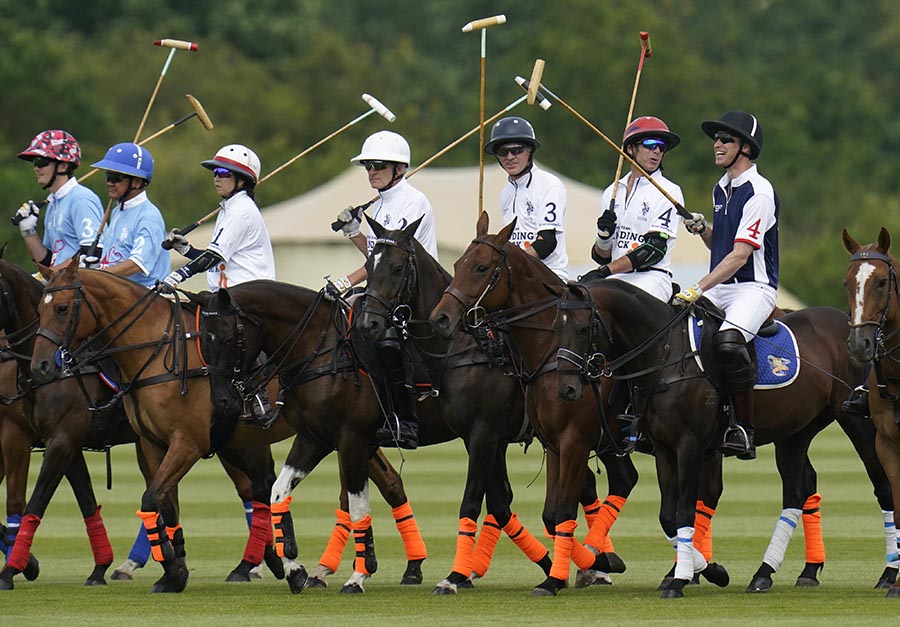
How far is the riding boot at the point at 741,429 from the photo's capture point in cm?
1186

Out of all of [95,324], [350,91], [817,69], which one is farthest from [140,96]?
[95,324]

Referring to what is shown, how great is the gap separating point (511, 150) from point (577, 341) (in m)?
1.98

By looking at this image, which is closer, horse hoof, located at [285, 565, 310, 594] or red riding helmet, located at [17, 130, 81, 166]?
horse hoof, located at [285, 565, 310, 594]

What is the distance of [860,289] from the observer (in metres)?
10.9

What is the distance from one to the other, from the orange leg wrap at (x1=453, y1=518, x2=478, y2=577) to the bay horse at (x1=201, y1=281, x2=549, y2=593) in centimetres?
30

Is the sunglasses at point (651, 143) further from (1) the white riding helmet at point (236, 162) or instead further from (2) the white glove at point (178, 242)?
(2) the white glove at point (178, 242)

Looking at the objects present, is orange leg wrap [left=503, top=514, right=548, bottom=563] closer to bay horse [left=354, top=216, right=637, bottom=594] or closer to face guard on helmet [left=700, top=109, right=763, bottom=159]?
bay horse [left=354, top=216, right=637, bottom=594]

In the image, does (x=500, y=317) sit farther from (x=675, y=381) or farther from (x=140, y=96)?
(x=140, y=96)

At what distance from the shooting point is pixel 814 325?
501 inches

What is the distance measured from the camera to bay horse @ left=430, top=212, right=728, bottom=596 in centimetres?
1148

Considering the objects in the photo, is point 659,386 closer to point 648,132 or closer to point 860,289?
point 860,289

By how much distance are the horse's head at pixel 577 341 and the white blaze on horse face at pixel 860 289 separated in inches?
59.9

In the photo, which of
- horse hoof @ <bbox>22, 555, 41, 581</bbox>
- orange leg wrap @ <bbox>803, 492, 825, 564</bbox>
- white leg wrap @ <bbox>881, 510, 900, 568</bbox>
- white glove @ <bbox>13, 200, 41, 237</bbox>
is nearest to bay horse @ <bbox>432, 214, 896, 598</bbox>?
orange leg wrap @ <bbox>803, 492, 825, 564</bbox>

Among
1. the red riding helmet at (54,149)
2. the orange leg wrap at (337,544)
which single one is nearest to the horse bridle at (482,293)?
the orange leg wrap at (337,544)
